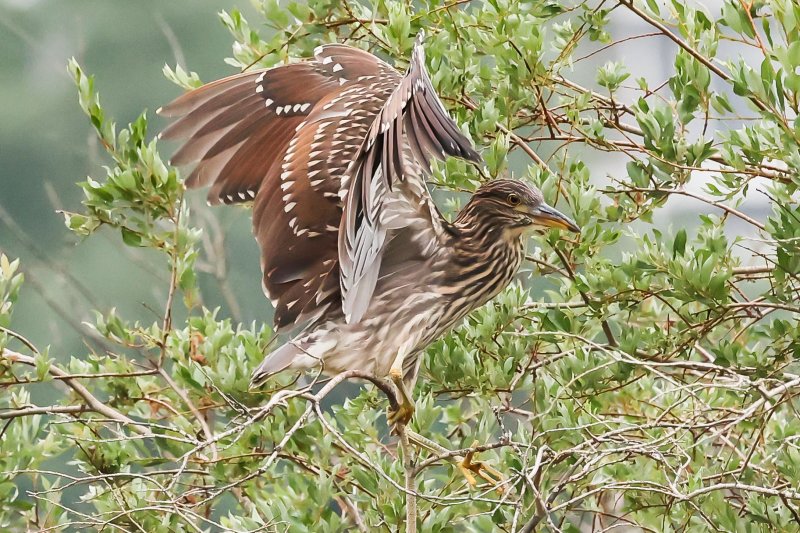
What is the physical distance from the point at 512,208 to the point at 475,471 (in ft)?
1.78

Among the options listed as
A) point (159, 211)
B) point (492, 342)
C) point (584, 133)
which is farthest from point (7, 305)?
point (584, 133)

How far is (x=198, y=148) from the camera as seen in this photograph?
2643 millimetres

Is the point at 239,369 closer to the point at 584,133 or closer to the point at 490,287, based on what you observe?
the point at 490,287

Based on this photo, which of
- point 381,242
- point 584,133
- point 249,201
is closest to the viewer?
point 381,242

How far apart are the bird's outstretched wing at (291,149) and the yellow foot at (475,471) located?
41 cm

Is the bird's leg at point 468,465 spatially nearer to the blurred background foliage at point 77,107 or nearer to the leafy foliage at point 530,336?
the leafy foliage at point 530,336

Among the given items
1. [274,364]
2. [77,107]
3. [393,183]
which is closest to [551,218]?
[393,183]

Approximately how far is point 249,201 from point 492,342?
0.64 metres

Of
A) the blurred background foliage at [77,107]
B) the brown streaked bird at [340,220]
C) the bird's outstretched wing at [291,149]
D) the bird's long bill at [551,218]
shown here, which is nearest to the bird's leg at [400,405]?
the brown streaked bird at [340,220]

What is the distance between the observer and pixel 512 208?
246 cm

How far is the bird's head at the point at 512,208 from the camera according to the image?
2375 mm

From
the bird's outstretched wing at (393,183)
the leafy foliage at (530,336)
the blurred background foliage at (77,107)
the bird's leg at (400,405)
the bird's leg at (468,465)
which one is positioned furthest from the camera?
the blurred background foliage at (77,107)

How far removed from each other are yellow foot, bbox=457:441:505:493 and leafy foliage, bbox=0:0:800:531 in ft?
0.10

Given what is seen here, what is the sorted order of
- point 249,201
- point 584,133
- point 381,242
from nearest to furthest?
point 381,242
point 584,133
point 249,201
